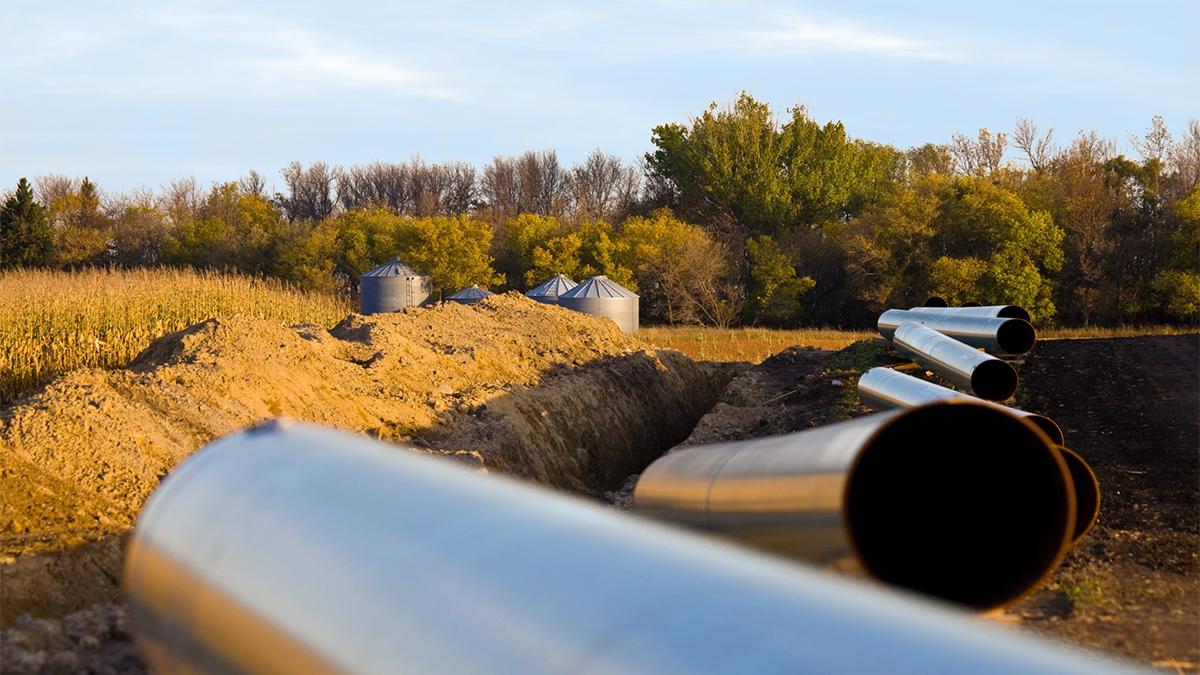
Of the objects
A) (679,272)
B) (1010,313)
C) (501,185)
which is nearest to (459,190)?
(501,185)

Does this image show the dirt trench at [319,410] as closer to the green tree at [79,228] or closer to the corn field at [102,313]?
the corn field at [102,313]


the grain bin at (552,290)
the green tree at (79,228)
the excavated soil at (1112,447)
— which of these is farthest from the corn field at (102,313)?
the green tree at (79,228)

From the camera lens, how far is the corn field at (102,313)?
16.1 m

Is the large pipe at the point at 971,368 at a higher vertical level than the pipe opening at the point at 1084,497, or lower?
lower

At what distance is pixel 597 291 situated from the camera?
40625 millimetres

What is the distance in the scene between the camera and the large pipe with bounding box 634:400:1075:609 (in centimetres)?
409

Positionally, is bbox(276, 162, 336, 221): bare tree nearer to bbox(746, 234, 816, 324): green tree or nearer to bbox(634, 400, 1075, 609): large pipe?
bbox(746, 234, 816, 324): green tree

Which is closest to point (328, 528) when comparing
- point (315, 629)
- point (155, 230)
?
point (315, 629)

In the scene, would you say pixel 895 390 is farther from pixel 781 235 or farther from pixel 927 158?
pixel 927 158

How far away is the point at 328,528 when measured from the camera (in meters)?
3.46

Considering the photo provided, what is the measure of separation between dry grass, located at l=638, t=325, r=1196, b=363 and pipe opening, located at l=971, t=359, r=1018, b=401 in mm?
18422

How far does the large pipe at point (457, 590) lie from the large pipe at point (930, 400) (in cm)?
383

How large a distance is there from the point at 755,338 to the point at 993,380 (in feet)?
97.9

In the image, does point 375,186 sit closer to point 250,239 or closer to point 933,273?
point 250,239
